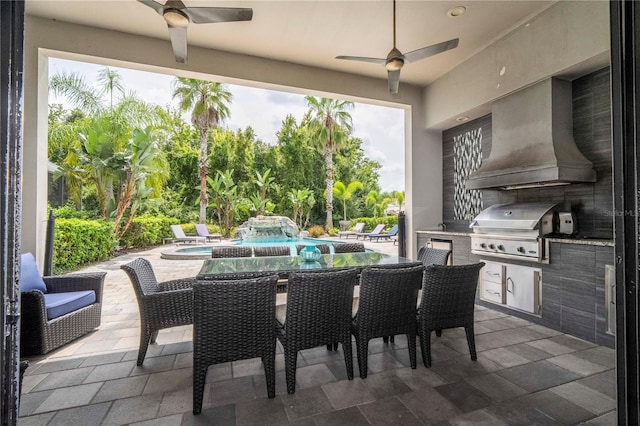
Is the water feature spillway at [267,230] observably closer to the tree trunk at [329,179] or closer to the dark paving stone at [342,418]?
the tree trunk at [329,179]

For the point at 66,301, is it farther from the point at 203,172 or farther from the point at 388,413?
the point at 203,172

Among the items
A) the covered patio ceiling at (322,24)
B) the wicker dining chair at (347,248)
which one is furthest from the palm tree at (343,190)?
the wicker dining chair at (347,248)

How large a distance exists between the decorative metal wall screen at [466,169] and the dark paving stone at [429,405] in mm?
3942

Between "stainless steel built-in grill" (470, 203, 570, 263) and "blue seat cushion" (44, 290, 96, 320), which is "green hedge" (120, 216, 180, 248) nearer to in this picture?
"blue seat cushion" (44, 290, 96, 320)

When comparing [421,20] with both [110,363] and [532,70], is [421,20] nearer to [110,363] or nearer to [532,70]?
[532,70]

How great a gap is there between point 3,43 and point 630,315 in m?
1.73

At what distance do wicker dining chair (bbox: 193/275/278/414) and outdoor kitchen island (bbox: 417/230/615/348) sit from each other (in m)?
3.24

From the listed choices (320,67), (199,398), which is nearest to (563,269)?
(199,398)

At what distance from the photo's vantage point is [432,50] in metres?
3.32

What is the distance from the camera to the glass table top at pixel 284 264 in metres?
2.62

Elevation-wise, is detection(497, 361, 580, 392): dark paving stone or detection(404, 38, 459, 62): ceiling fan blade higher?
detection(404, 38, 459, 62): ceiling fan blade

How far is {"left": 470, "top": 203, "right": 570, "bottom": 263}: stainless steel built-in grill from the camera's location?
3604 mm

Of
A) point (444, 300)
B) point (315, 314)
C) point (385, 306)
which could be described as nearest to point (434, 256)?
point (444, 300)

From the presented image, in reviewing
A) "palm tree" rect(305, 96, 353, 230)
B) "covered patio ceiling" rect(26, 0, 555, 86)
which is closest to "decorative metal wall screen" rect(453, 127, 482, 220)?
"covered patio ceiling" rect(26, 0, 555, 86)
